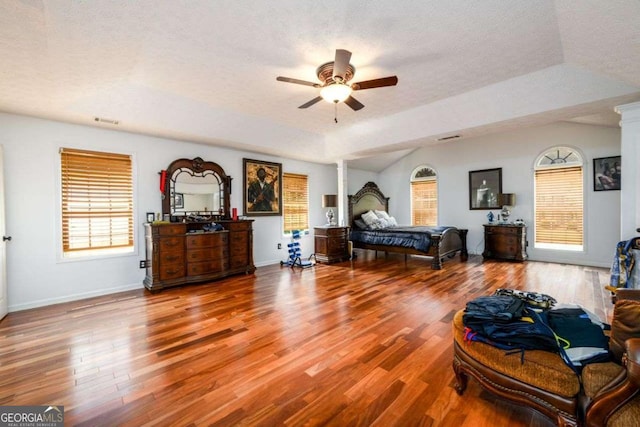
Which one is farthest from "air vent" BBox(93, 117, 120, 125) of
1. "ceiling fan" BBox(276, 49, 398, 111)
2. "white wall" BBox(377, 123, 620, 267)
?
"white wall" BBox(377, 123, 620, 267)

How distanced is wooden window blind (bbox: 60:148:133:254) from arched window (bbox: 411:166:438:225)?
22.5ft

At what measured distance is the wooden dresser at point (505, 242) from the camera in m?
5.72

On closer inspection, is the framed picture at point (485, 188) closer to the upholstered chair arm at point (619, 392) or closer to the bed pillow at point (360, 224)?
the bed pillow at point (360, 224)

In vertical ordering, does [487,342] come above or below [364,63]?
below

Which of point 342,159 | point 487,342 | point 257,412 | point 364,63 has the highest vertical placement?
point 364,63

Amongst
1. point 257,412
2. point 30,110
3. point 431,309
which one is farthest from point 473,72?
point 30,110

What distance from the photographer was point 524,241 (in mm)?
5863

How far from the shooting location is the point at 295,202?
645cm

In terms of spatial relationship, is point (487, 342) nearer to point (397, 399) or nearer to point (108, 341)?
point (397, 399)

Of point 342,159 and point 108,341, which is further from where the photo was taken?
point 342,159

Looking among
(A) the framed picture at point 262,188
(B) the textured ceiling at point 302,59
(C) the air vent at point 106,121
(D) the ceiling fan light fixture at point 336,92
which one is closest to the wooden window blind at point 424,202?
(B) the textured ceiling at point 302,59

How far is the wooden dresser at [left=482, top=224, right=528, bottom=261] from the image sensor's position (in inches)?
225

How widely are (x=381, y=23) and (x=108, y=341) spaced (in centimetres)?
377

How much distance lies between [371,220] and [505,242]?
2.94 m
